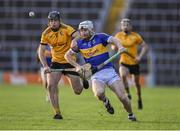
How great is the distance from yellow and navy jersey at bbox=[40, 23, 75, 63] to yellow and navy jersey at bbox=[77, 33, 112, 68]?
1069 mm

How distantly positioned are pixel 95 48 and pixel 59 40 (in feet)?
4.74

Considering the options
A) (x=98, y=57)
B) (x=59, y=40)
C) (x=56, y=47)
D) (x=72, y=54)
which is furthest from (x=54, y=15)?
(x=98, y=57)

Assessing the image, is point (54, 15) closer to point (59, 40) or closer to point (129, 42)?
point (59, 40)

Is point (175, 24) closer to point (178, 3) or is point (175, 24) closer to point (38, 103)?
point (178, 3)

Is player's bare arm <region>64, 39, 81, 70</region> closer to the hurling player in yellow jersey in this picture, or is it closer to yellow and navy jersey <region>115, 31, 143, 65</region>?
the hurling player in yellow jersey

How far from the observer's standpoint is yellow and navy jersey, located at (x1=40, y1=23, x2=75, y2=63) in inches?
721

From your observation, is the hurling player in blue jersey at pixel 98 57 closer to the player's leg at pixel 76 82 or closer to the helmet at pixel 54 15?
the helmet at pixel 54 15

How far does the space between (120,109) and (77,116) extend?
2814 mm

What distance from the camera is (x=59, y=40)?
18.4 m

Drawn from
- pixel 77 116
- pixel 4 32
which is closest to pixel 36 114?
pixel 77 116

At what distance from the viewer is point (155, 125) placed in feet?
53.9

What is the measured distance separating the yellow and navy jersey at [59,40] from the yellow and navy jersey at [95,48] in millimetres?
1069

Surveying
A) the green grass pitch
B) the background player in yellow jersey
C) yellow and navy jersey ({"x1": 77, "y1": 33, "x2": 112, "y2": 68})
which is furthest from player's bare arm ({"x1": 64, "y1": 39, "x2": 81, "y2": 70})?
the background player in yellow jersey

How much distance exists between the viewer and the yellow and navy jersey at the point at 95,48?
1719 cm
